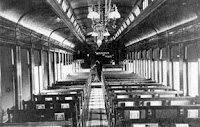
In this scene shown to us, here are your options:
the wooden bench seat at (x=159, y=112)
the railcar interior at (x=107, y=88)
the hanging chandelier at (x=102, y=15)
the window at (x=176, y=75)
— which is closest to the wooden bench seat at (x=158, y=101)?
the railcar interior at (x=107, y=88)

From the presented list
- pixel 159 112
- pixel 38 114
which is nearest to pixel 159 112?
pixel 159 112

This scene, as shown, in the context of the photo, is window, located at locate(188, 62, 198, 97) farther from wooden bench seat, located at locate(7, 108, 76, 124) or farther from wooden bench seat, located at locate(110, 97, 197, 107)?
wooden bench seat, located at locate(7, 108, 76, 124)

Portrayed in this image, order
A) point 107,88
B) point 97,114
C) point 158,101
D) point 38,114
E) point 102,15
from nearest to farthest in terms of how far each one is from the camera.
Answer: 1. point 38,114
2. point 158,101
3. point 107,88
4. point 97,114
5. point 102,15

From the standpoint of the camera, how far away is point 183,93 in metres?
8.85

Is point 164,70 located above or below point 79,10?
below

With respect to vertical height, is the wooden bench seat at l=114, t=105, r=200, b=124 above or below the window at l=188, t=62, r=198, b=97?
below

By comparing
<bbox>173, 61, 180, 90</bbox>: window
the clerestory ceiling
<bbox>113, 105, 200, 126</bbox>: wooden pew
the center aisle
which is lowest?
the center aisle

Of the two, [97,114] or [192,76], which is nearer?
[192,76]

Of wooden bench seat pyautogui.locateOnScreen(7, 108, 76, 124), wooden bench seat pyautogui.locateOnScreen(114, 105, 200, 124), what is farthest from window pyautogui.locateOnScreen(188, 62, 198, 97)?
wooden bench seat pyautogui.locateOnScreen(7, 108, 76, 124)

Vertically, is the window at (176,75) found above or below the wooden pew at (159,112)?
above

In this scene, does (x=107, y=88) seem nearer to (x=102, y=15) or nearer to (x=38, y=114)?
(x=102, y=15)

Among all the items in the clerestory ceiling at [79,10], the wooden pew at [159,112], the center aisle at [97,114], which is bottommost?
the center aisle at [97,114]

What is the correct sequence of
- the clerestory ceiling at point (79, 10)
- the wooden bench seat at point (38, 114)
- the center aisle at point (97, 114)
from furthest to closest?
1. the center aisle at point (97, 114)
2. the clerestory ceiling at point (79, 10)
3. the wooden bench seat at point (38, 114)

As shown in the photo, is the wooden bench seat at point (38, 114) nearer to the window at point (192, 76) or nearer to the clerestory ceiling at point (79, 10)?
the clerestory ceiling at point (79, 10)
